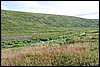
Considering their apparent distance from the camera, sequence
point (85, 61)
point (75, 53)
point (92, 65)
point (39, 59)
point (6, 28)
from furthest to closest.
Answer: point (6, 28) → point (75, 53) → point (39, 59) → point (85, 61) → point (92, 65)

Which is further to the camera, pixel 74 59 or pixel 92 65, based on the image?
pixel 74 59

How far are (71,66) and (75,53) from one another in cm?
266

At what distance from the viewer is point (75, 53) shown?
1421cm

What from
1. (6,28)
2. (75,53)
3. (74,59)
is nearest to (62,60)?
(74,59)

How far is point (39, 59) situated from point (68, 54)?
1790 mm

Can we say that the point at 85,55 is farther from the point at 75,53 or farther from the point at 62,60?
the point at 62,60

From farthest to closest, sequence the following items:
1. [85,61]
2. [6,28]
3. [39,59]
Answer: [6,28]
[39,59]
[85,61]

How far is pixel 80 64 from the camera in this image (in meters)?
12.1

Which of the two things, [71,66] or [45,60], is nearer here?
[71,66]

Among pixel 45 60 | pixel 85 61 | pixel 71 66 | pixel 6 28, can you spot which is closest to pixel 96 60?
pixel 85 61

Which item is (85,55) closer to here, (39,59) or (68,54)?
(68,54)

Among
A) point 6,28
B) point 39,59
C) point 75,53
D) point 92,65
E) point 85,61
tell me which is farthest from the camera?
point 6,28

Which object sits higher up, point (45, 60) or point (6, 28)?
point (45, 60)

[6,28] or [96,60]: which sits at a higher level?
[96,60]
